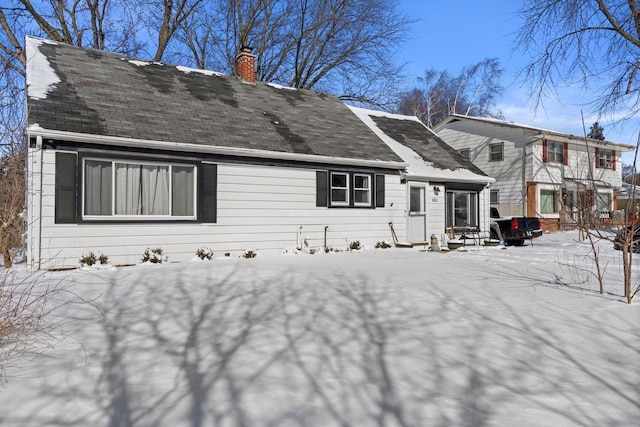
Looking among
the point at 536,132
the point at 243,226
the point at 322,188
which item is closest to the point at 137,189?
the point at 243,226

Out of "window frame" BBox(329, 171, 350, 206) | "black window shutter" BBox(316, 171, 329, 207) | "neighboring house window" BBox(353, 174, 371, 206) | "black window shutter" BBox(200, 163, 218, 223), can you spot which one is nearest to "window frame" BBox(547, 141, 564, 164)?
"neighboring house window" BBox(353, 174, 371, 206)

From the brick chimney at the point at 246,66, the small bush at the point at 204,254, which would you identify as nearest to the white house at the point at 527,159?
the brick chimney at the point at 246,66

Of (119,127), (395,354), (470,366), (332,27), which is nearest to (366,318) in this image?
(395,354)

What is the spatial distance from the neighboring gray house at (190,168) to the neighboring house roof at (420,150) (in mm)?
299

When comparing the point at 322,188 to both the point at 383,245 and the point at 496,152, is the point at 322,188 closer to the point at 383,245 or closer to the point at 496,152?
the point at 383,245

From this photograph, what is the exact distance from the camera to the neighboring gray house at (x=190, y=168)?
942 centimetres

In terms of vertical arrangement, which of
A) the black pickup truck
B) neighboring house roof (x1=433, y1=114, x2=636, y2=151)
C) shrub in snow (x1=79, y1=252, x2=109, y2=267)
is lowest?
shrub in snow (x1=79, y1=252, x2=109, y2=267)

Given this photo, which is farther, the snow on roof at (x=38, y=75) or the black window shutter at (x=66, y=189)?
the snow on roof at (x=38, y=75)

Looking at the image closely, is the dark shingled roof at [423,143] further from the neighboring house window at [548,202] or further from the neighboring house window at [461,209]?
the neighboring house window at [548,202]

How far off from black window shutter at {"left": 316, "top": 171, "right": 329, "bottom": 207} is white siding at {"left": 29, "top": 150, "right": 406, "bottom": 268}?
0.13 m

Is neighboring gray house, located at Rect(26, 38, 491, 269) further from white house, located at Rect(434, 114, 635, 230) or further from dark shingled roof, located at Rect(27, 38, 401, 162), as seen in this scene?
white house, located at Rect(434, 114, 635, 230)

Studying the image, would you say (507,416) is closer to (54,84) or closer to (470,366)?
(470,366)

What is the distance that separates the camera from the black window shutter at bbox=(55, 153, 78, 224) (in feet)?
30.4

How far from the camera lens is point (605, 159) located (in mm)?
28109
